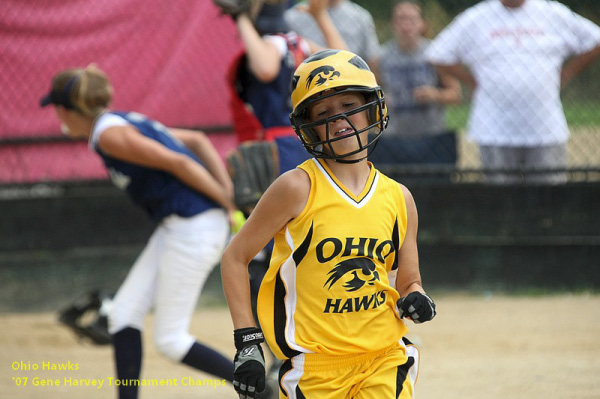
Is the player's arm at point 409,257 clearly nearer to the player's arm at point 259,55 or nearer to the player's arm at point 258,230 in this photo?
the player's arm at point 258,230

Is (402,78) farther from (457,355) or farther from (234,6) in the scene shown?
(234,6)

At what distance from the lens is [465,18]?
21.2 feet

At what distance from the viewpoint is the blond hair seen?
4.07 metres

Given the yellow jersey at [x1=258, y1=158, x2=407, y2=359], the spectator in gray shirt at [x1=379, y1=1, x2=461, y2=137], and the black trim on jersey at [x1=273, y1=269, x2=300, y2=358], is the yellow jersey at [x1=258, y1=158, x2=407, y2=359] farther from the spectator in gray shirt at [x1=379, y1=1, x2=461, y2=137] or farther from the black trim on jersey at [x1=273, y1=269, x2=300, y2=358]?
the spectator in gray shirt at [x1=379, y1=1, x2=461, y2=137]

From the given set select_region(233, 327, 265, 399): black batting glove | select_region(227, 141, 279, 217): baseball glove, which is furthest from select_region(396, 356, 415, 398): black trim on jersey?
select_region(227, 141, 279, 217): baseball glove

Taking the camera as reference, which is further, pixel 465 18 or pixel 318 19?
pixel 465 18

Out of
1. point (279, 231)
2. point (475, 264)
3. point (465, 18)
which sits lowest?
point (475, 264)

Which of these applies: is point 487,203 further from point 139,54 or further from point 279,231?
point 279,231

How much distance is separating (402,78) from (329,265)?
4.40m

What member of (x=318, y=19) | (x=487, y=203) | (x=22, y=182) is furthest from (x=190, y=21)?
(x=487, y=203)

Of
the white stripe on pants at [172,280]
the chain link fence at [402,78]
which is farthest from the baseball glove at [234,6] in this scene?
the chain link fence at [402,78]

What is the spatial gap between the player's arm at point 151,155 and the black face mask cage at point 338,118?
142 centimetres

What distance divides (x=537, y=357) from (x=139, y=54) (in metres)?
3.50

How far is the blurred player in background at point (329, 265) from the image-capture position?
258 centimetres
